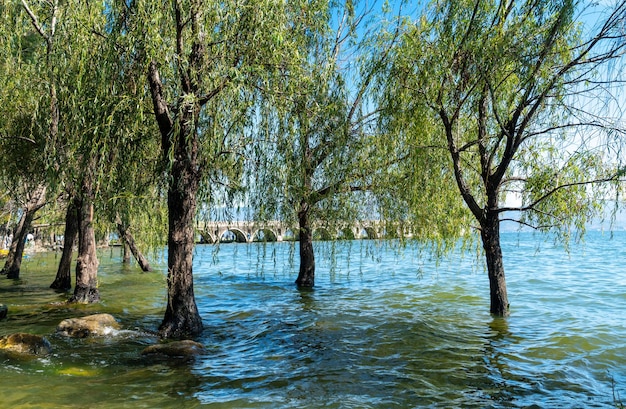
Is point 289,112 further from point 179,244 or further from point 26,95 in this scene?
point 26,95

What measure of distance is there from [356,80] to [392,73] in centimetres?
217

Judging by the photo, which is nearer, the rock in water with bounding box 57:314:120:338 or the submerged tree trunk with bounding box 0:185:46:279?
the rock in water with bounding box 57:314:120:338

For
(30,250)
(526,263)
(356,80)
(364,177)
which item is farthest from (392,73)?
(30,250)

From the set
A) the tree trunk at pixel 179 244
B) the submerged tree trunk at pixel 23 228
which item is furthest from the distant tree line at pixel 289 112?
the submerged tree trunk at pixel 23 228

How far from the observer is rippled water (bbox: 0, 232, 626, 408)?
681 centimetres

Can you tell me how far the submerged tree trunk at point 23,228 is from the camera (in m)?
17.4

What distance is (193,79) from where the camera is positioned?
8734 mm

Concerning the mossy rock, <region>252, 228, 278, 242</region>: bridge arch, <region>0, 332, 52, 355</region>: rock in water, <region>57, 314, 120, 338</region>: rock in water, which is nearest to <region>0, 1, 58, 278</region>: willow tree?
<region>0, 332, 52, 355</region>: rock in water

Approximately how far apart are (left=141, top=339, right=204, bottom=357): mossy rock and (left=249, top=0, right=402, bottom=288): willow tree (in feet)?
9.67

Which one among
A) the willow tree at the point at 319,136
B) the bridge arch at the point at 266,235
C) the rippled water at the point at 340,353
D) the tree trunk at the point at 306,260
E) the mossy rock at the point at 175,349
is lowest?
the rippled water at the point at 340,353

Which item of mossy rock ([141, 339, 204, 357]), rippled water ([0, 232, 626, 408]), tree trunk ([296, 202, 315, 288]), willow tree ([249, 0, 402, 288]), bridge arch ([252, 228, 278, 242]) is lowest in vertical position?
rippled water ([0, 232, 626, 408])

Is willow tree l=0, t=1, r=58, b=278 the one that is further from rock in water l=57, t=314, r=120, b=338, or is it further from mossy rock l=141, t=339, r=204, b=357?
mossy rock l=141, t=339, r=204, b=357

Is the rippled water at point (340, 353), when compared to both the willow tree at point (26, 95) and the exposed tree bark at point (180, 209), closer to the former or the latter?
the exposed tree bark at point (180, 209)

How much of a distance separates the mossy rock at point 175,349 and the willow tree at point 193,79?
0.88m
